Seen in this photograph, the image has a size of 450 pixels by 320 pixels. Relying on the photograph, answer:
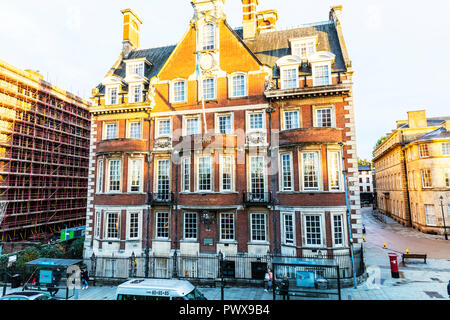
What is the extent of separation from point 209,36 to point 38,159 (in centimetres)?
3748

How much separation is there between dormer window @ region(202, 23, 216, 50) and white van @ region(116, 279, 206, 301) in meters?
19.4

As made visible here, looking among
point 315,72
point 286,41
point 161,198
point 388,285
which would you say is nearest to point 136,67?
point 161,198

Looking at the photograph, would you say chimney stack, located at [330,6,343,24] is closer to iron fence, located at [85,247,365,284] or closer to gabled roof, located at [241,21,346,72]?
gabled roof, located at [241,21,346,72]

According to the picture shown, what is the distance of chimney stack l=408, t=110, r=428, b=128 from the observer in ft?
149

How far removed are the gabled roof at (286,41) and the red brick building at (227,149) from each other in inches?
4.0

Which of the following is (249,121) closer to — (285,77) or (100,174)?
(285,77)

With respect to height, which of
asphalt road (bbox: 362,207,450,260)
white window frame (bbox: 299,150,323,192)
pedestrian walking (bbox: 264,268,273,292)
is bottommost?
asphalt road (bbox: 362,207,450,260)

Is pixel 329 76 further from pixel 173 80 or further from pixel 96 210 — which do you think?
pixel 96 210

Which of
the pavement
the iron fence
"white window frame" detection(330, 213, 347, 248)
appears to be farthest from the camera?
"white window frame" detection(330, 213, 347, 248)

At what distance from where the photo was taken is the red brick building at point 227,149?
19484 mm

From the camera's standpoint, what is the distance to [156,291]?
→ 39.3 feet

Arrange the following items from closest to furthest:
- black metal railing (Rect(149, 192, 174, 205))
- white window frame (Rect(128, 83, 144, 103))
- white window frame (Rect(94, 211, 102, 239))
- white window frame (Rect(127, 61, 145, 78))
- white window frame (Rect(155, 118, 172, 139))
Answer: black metal railing (Rect(149, 192, 174, 205)) → white window frame (Rect(94, 211, 102, 239)) → white window frame (Rect(155, 118, 172, 139)) → white window frame (Rect(128, 83, 144, 103)) → white window frame (Rect(127, 61, 145, 78))

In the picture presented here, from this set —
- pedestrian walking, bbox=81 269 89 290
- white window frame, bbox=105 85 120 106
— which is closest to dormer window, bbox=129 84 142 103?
white window frame, bbox=105 85 120 106

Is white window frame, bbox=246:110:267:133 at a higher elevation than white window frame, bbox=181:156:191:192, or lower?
higher
